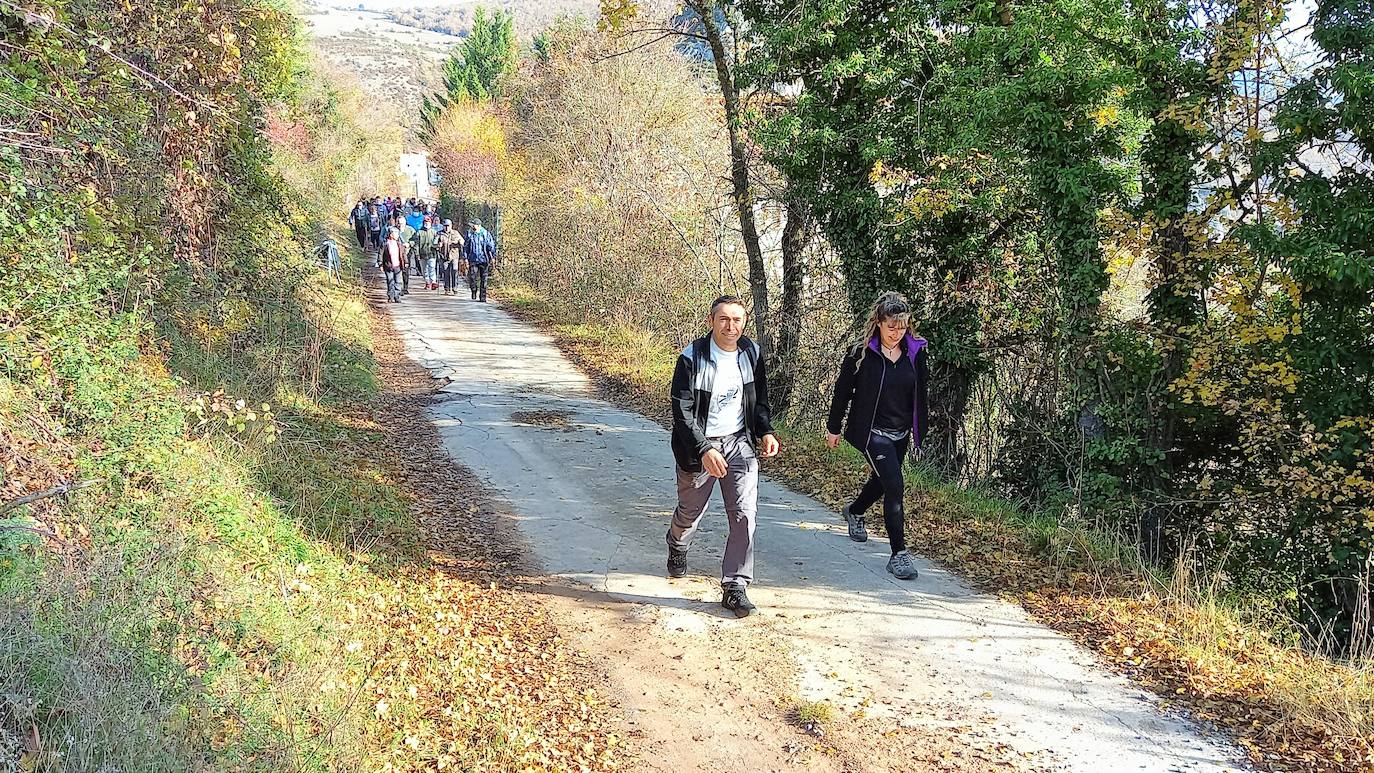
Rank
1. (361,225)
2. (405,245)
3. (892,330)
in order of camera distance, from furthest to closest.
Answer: (361,225), (405,245), (892,330)

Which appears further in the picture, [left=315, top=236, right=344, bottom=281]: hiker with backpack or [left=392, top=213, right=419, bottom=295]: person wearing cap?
[left=392, top=213, right=419, bottom=295]: person wearing cap

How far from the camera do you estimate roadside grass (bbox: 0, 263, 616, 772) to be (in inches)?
139

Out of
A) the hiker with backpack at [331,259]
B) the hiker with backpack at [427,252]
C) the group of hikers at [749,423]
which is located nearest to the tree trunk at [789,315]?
the group of hikers at [749,423]

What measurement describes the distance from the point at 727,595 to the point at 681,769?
5.27 ft

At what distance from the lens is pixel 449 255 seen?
2430cm

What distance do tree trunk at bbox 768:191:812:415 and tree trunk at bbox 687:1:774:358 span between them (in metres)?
0.22

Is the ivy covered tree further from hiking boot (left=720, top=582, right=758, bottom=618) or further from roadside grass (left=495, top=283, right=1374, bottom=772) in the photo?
hiking boot (left=720, top=582, right=758, bottom=618)

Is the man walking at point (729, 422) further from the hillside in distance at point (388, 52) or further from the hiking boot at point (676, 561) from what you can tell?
the hillside in distance at point (388, 52)

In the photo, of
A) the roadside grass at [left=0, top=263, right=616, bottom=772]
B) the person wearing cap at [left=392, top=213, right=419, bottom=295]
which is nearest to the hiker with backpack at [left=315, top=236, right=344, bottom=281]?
the person wearing cap at [left=392, top=213, right=419, bottom=295]

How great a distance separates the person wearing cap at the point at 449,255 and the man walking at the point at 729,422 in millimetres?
20226

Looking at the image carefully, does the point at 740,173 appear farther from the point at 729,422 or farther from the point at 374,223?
the point at 374,223

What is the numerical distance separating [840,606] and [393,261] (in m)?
18.3

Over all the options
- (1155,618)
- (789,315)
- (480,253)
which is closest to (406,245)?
(480,253)

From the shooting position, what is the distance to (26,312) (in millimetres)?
5539
